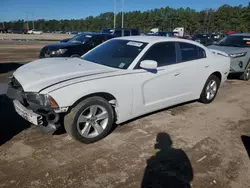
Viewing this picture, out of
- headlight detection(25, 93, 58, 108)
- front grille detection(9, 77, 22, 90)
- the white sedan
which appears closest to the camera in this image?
headlight detection(25, 93, 58, 108)

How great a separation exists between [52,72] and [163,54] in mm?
2106

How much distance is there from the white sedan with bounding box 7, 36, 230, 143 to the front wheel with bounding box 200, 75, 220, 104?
0.35 meters

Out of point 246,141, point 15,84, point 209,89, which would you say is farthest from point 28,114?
point 209,89

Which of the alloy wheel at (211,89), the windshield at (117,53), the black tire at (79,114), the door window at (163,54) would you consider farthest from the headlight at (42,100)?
the alloy wheel at (211,89)

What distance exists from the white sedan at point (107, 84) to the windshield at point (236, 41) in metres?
4.65

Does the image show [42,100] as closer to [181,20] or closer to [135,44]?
[135,44]

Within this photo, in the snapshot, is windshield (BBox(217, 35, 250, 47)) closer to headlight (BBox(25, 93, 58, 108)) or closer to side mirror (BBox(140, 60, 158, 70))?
side mirror (BBox(140, 60, 158, 70))

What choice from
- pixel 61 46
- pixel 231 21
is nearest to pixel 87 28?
pixel 231 21

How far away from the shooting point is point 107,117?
156 inches

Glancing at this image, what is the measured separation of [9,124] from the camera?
14.7ft

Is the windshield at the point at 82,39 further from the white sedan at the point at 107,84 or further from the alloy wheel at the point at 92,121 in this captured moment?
the alloy wheel at the point at 92,121

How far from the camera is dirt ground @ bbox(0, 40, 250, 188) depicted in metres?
3.04

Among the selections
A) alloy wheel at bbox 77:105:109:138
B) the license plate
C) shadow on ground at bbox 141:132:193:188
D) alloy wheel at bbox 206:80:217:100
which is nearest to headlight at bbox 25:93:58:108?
the license plate

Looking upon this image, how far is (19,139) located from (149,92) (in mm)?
2256
